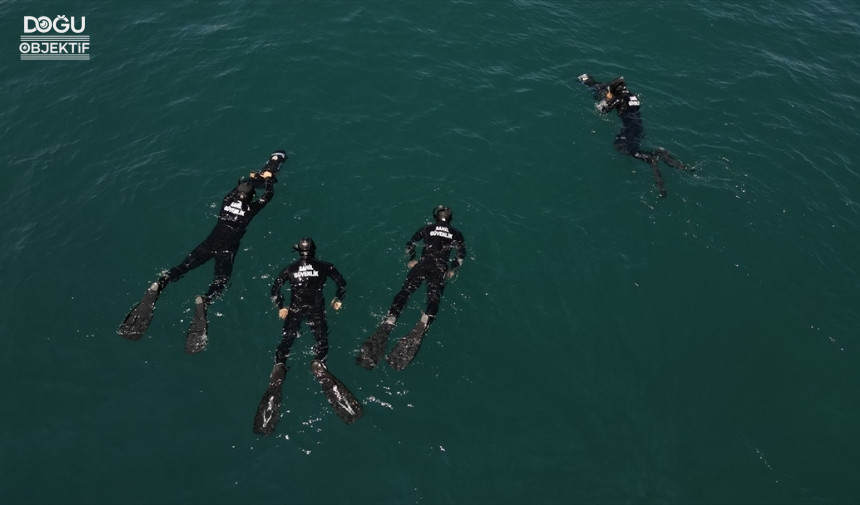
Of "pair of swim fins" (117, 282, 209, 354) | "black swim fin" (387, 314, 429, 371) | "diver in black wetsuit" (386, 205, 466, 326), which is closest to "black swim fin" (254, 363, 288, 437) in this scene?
"pair of swim fins" (117, 282, 209, 354)

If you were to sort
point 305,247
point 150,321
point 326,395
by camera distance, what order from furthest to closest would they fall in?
point 305,247
point 150,321
point 326,395

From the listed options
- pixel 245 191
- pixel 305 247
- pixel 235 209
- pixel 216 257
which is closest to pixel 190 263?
pixel 216 257

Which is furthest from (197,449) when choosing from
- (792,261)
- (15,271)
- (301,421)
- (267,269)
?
(792,261)

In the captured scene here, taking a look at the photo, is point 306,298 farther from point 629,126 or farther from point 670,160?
point 670,160

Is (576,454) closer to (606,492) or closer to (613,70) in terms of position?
(606,492)

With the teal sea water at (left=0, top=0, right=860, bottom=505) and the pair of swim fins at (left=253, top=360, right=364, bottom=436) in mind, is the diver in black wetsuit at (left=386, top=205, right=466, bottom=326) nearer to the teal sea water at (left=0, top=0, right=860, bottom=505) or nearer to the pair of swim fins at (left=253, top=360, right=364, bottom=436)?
the teal sea water at (left=0, top=0, right=860, bottom=505)
